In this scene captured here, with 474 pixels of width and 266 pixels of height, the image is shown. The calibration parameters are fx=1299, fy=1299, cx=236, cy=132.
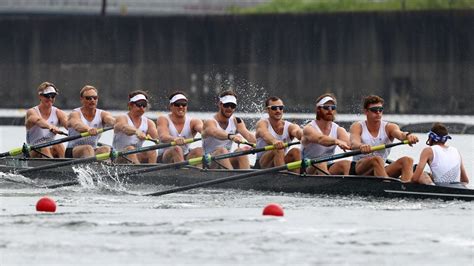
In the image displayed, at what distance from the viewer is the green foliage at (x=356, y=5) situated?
39344 mm

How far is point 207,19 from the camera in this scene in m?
37.5

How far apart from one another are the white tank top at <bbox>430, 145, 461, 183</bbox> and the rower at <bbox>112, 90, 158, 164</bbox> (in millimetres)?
4604

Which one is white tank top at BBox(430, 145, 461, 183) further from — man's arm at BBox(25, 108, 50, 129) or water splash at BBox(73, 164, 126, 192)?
man's arm at BBox(25, 108, 50, 129)

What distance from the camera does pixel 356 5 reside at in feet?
140

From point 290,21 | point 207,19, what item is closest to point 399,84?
point 290,21

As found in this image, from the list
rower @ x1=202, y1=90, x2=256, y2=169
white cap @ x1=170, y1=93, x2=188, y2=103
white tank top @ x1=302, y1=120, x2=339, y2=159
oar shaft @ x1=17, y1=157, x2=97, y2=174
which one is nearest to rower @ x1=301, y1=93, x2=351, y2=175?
white tank top @ x1=302, y1=120, x2=339, y2=159

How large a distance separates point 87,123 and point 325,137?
162 inches

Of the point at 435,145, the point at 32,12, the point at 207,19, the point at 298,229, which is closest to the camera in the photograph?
the point at 298,229

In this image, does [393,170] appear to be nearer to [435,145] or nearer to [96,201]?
[435,145]

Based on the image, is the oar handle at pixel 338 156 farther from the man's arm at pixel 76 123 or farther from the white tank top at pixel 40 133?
the white tank top at pixel 40 133

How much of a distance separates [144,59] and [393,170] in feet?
77.7

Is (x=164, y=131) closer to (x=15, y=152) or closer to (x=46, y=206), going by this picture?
(x=15, y=152)

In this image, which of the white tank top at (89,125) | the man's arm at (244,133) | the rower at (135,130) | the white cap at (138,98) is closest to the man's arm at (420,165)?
the man's arm at (244,133)

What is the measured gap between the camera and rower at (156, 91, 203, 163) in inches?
698
